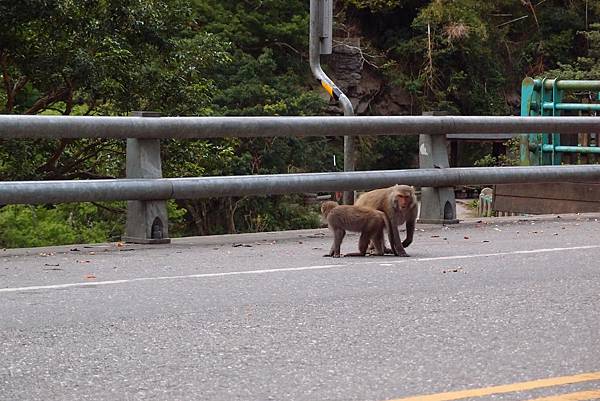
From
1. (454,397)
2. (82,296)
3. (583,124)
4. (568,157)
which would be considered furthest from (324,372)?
(568,157)

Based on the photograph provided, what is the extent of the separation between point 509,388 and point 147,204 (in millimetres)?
5749

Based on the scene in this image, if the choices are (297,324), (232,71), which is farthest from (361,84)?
(297,324)

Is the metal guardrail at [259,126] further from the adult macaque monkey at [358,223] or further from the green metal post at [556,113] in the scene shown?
the green metal post at [556,113]

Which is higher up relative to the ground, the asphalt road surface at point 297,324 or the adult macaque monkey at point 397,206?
the adult macaque monkey at point 397,206

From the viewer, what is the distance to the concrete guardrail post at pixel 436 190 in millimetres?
12188

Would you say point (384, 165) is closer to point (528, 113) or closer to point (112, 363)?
point (528, 113)

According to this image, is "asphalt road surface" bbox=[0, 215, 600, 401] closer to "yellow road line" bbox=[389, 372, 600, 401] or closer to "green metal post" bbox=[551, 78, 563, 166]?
"yellow road line" bbox=[389, 372, 600, 401]

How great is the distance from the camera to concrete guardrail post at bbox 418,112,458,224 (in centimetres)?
1219

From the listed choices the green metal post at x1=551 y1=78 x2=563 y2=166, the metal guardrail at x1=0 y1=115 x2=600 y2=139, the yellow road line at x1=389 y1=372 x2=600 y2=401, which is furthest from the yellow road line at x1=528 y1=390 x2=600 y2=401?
the green metal post at x1=551 y1=78 x2=563 y2=166

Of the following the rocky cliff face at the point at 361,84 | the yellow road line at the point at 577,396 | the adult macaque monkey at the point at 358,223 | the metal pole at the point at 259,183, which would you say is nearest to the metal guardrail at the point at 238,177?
the metal pole at the point at 259,183

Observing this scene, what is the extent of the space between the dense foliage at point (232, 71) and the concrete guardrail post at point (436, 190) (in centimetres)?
931

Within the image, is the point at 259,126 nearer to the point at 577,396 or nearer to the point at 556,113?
the point at 556,113

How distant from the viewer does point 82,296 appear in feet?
24.3

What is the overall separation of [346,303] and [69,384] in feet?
7.87
